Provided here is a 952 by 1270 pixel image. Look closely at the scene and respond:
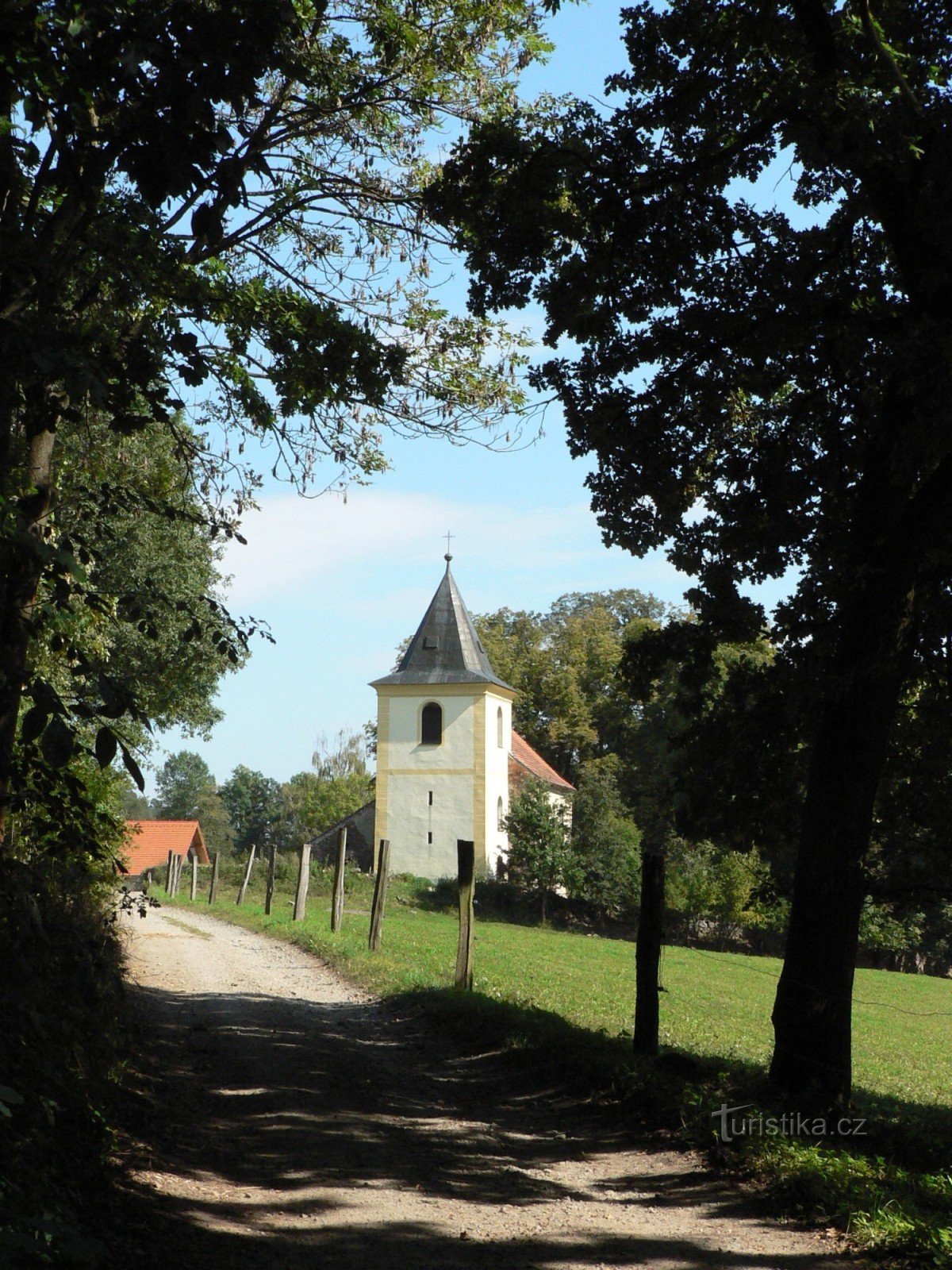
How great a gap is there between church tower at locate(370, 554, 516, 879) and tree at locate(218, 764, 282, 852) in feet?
268

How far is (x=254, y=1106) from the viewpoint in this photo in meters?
7.92

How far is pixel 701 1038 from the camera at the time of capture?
16.0 meters

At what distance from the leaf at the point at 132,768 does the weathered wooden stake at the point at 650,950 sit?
21.8 ft

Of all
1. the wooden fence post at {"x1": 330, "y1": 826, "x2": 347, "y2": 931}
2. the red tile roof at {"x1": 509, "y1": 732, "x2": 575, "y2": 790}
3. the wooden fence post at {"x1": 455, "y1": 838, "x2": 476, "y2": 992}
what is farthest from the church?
the wooden fence post at {"x1": 455, "y1": 838, "x2": 476, "y2": 992}

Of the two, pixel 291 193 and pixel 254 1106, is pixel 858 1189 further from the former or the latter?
pixel 291 193

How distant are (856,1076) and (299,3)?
13.9 metres

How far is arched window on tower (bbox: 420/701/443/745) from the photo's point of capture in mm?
55344

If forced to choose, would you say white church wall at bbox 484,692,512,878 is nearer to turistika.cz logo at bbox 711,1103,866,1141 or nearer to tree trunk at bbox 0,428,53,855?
turistika.cz logo at bbox 711,1103,866,1141

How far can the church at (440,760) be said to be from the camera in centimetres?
5388

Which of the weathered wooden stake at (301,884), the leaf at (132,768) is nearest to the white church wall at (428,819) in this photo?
the weathered wooden stake at (301,884)

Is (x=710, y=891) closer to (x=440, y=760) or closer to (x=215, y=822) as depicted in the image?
(x=440, y=760)

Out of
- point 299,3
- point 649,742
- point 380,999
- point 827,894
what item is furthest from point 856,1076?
point 649,742

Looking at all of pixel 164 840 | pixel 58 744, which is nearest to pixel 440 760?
pixel 164 840

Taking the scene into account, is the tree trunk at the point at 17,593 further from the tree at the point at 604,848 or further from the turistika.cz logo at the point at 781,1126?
the tree at the point at 604,848
